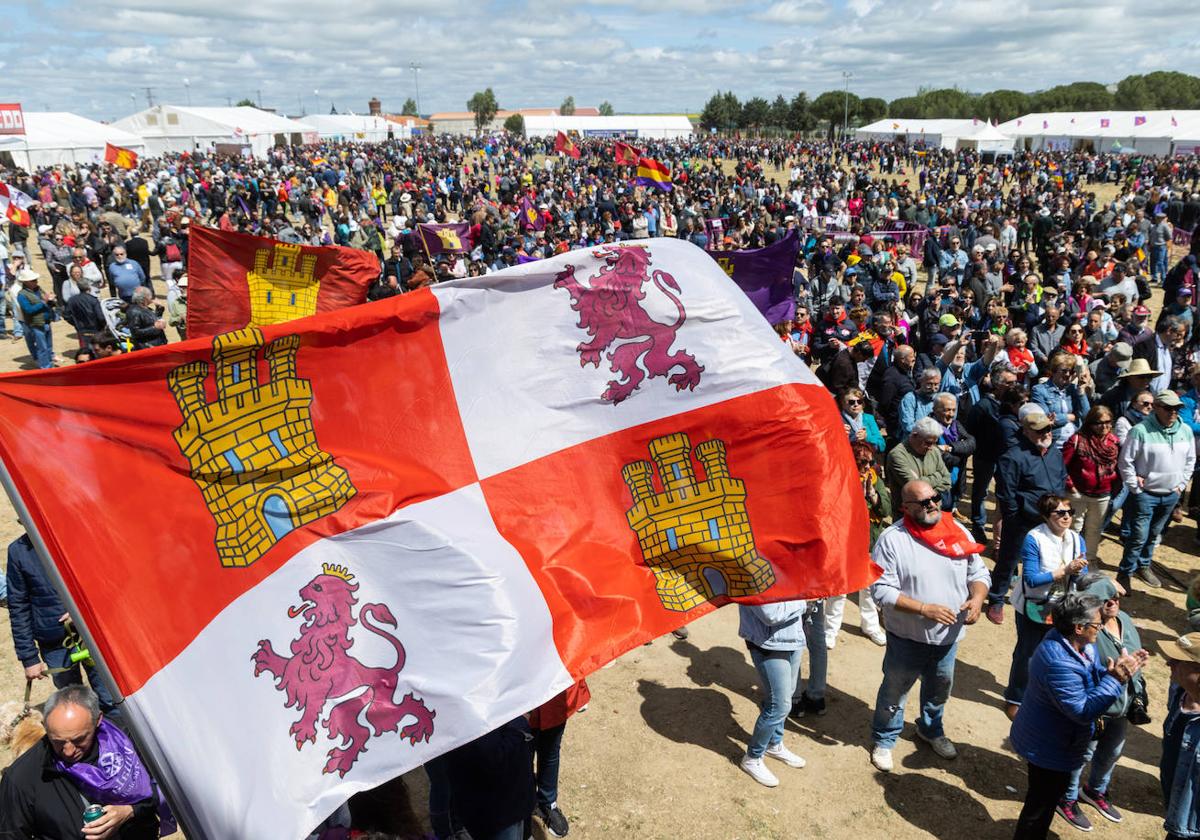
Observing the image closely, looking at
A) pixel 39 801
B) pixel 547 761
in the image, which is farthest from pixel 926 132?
pixel 39 801

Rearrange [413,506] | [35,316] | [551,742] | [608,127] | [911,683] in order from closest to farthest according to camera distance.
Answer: [413,506], [551,742], [911,683], [35,316], [608,127]

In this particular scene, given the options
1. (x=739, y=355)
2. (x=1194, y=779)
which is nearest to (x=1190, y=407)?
(x=1194, y=779)

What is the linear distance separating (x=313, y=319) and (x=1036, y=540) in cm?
460

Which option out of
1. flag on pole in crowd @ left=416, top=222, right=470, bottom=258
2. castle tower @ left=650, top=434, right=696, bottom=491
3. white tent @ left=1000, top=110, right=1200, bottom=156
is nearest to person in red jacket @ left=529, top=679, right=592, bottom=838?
castle tower @ left=650, top=434, right=696, bottom=491

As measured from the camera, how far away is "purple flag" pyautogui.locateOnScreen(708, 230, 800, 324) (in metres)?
8.21

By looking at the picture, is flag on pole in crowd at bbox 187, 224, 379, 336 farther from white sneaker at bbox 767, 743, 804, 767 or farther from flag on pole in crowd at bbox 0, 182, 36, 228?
flag on pole in crowd at bbox 0, 182, 36, 228

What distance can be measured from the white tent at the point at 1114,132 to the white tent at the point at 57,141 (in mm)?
56587

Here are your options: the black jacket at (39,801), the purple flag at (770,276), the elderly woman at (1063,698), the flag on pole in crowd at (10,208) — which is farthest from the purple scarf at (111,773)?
the flag on pole in crowd at (10,208)

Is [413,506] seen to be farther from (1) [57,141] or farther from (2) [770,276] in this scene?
(1) [57,141]

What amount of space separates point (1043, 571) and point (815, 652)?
1.54 metres

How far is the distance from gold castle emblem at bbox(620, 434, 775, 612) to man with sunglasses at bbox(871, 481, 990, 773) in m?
1.56

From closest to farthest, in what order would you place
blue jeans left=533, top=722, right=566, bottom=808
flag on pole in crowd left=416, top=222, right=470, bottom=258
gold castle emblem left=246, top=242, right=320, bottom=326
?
blue jeans left=533, top=722, right=566, bottom=808 < gold castle emblem left=246, top=242, right=320, bottom=326 < flag on pole in crowd left=416, top=222, right=470, bottom=258

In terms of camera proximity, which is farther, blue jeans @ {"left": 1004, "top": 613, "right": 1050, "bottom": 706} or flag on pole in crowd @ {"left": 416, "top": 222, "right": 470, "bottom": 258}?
flag on pole in crowd @ {"left": 416, "top": 222, "right": 470, "bottom": 258}

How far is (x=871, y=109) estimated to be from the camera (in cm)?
10469
